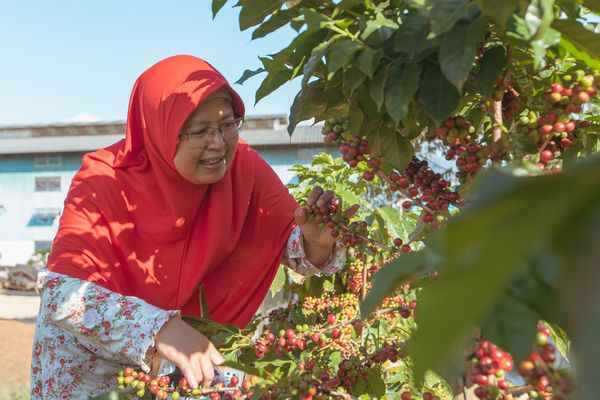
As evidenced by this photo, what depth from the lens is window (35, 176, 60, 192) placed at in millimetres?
27359

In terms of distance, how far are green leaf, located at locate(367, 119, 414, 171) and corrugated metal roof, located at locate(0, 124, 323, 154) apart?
72.2 feet

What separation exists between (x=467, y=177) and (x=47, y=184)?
29.8 metres

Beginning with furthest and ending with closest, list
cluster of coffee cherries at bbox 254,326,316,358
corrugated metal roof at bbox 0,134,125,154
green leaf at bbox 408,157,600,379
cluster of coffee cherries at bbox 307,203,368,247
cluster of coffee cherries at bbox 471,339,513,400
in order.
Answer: corrugated metal roof at bbox 0,134,125,154 → cluster of coffee cherries at bbox 307,203,368,247 → cluster of coffee cherries at bbox 254,326,316,358 → cluster of coffee cherries at bbox 471,339,513,400 → green leaf at bbox 408,157,600,379

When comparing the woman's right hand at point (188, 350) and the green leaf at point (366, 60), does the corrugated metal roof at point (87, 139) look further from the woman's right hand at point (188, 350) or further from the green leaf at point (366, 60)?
the green leaf at point (366, 60)

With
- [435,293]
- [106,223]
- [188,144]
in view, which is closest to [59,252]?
[106,223]

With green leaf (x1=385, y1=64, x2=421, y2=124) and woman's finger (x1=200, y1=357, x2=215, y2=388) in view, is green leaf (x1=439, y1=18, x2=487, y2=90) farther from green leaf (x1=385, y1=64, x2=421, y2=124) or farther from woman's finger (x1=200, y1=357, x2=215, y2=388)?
woman's finger (x1=200, y1=357, x2=215, y2=388)

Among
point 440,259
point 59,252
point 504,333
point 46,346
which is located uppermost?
point 440,259

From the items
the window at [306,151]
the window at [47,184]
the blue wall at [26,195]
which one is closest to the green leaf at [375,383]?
the window at [306,151]

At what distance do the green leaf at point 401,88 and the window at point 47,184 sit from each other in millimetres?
29292

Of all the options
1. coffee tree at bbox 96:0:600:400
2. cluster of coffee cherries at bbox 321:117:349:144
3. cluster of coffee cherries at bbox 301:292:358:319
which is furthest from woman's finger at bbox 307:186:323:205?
cluster of coffee cherries at bbox 301:292:358:319

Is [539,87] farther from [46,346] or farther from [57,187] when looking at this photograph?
[57,187]

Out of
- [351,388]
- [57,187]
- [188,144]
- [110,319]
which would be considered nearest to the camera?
[351,388]

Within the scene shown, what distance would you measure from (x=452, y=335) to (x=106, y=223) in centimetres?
210

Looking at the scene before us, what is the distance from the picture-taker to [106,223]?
222 centimetres
